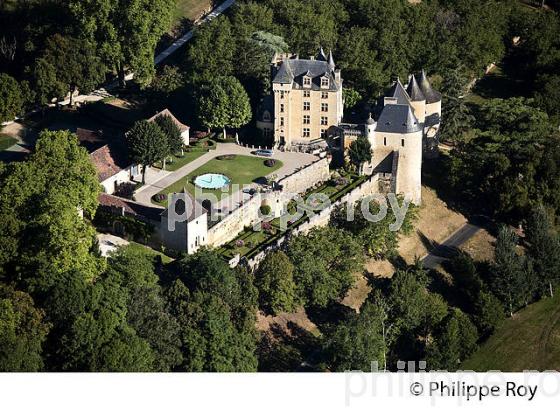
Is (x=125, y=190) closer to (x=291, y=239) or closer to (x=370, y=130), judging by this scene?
(x=291, y=239)

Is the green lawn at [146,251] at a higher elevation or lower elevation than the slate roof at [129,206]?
lower

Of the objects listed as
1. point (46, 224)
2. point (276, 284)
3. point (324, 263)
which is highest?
point (46, 224)

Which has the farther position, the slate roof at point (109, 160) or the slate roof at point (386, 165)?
the slate roof at point (386, 165)

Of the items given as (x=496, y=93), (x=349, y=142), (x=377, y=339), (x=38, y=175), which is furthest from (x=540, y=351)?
(x=496, y=93)

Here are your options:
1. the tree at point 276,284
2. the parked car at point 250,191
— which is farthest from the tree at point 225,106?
the tree at point 276,284

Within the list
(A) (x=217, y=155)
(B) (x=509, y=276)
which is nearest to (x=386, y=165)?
(A) (x=217, y=155)

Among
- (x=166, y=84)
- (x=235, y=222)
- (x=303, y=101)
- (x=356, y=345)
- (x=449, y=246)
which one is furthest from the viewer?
(x=166, y=84)

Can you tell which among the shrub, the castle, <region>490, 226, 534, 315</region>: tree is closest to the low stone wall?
the castle

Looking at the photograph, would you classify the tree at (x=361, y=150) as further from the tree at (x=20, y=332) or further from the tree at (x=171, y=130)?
the tree at (x=20, y=332)
